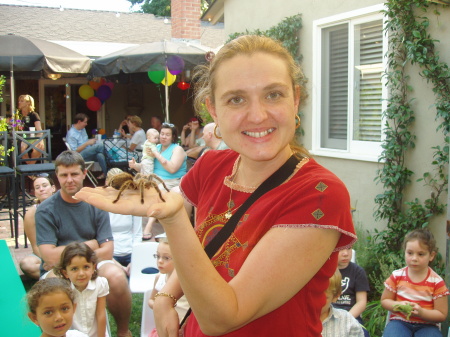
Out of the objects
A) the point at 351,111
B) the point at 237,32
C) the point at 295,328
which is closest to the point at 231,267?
the point at 295,328

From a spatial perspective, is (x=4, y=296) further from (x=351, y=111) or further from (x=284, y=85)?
(x=351, y=111)

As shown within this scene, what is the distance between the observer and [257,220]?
1.43 meters

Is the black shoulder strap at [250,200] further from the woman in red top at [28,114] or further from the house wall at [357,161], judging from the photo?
the woman in red top at [28,114]

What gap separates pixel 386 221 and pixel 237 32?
4.63 meters

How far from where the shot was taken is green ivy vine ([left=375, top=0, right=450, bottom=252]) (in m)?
5.25

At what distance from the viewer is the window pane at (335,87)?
6.91 m

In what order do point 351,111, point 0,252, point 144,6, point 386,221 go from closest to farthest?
point 0,252 → point 386,221 → point 351,111 → point 144,6

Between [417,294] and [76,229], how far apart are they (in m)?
2.93

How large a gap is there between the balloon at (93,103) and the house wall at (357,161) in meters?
7.23

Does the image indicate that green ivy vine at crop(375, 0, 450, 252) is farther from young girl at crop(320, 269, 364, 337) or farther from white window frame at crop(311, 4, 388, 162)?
young girl at crop(320, 269, 364, 337)

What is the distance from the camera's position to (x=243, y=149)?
1.54 meters

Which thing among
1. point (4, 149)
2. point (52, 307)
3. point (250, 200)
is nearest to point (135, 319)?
point (52, 307)

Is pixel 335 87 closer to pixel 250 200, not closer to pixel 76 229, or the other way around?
pixel 76 229

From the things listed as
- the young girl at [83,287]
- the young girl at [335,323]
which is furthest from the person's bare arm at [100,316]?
the young girl at [335,323]
